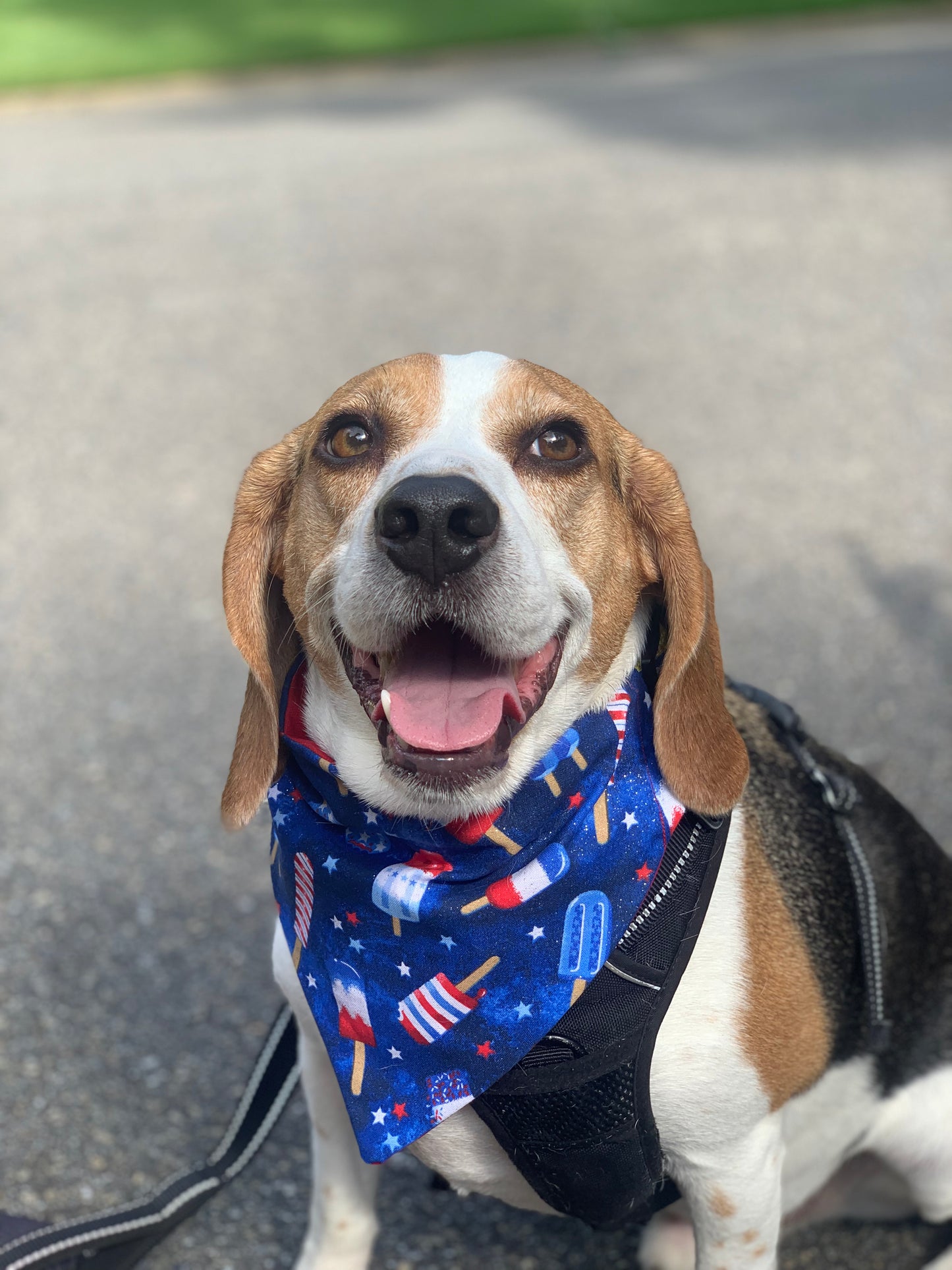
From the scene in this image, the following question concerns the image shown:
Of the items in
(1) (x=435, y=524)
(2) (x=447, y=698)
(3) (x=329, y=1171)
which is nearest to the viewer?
A: (1) (x=435, y=524)

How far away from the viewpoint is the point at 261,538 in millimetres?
2309

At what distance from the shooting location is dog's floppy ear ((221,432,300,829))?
7.25ft

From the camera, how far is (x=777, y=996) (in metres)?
2.12

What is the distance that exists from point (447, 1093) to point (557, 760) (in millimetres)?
568

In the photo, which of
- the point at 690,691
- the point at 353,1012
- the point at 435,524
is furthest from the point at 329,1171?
the point at 435,524

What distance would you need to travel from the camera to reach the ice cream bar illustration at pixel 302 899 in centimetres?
217

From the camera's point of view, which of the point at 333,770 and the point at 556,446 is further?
the point at 556,446

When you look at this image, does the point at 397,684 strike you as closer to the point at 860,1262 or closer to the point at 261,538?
the point at 261,538

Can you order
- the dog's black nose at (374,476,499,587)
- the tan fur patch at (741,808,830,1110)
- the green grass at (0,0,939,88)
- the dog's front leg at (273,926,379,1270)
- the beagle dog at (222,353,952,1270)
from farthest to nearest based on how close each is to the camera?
the green grass at (0,0,939,88) < the dog's front leg at (273,926,379,1270) < the tan fur patch at (741,808,830,1110) < the beagle dog at (222,353,952,1270) < the dog's black nose at (374,476,499,587)

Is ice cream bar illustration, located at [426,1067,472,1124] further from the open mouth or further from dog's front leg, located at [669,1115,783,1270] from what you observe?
the open mouth

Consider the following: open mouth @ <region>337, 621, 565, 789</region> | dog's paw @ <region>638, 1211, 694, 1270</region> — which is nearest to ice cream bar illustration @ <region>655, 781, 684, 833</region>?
open mouth @ <region>337, 621, 565, 789</region>

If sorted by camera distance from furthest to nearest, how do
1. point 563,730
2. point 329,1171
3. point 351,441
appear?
point 329,1171 < point 351,441 < point 563,730

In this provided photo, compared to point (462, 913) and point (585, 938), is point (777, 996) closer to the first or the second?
point (585, 938)

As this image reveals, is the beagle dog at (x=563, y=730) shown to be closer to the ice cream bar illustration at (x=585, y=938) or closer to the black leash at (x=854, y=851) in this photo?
the black leash at (x=854, y=851)
